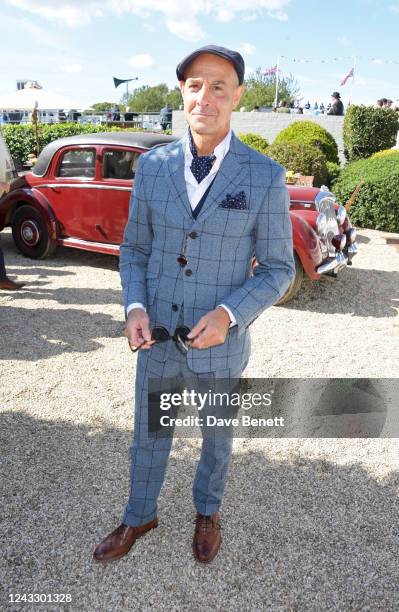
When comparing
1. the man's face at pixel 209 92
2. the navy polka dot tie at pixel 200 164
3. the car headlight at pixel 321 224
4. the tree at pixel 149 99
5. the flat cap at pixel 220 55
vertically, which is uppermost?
the tree at pixel 149 99

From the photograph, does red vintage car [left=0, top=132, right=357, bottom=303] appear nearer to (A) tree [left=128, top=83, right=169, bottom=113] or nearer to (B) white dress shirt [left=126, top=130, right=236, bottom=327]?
(B) white dress shirt [left=126, top=130, right=236, bottom=327]

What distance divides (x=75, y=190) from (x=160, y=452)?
16.4 ft

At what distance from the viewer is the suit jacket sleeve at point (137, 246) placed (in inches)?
78.5

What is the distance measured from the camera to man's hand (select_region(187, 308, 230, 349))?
5.86ft

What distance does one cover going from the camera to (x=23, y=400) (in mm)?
3768

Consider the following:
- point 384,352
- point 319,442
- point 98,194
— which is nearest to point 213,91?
point 319,442

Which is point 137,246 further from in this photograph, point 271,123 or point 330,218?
point 271,123

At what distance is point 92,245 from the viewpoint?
6.52m

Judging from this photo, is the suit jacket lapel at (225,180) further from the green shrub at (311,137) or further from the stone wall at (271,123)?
the stone wall at (271,123)

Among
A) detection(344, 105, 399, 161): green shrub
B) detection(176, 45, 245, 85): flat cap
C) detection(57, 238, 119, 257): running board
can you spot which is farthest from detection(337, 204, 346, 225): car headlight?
detection(344, 105, 399, 161): green shrub

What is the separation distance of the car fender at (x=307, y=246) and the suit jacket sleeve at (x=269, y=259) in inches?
137

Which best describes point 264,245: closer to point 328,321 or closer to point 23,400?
point 23,400

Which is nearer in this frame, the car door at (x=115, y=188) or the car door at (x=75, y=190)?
the car door at (x=115, y=188)

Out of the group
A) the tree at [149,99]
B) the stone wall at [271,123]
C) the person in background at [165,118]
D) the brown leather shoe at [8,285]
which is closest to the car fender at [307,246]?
the brown leather shoe at [8,285]
